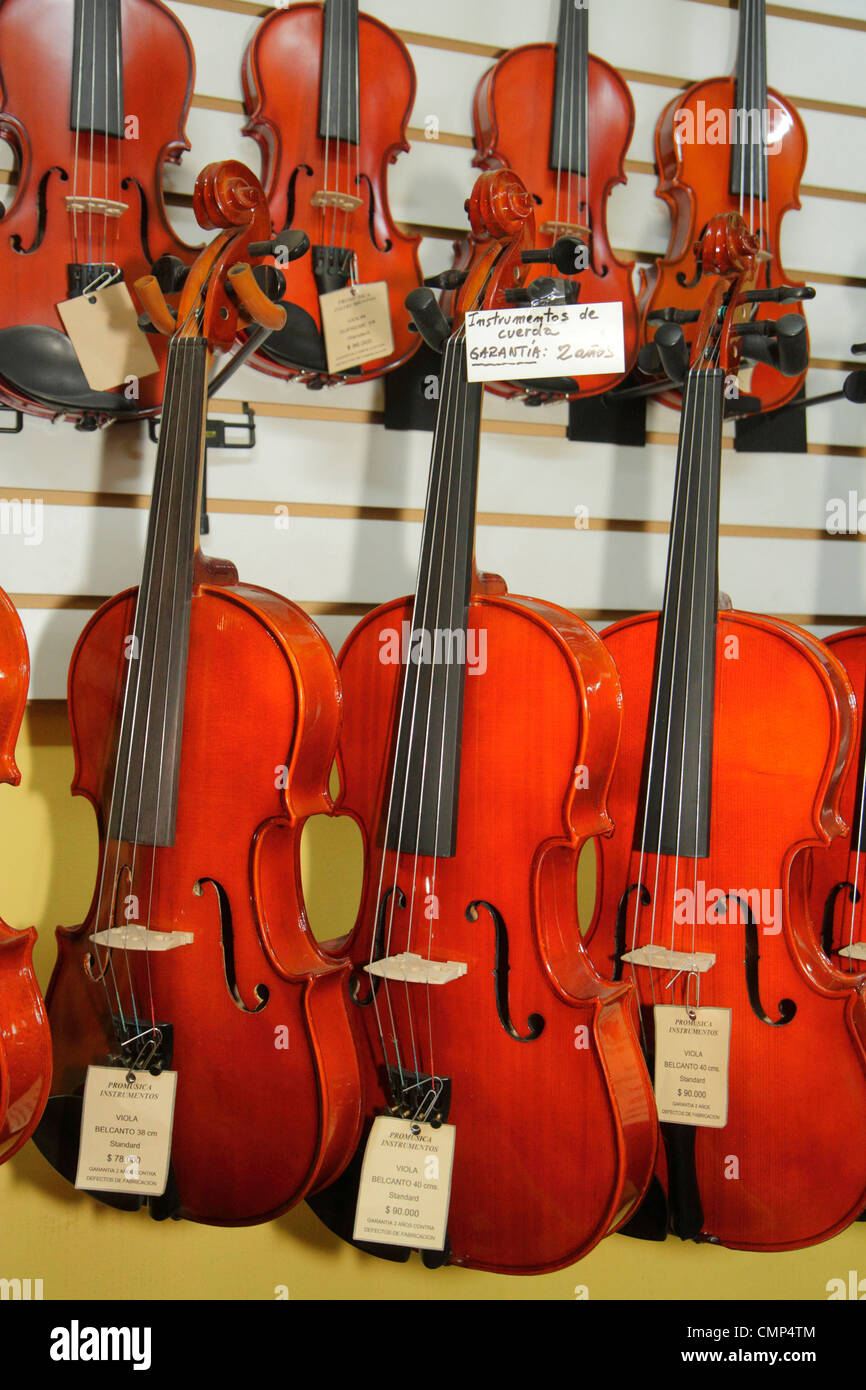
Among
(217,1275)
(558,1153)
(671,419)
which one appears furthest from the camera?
(671,419)

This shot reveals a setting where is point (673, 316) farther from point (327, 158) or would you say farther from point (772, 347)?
point (327, 158)

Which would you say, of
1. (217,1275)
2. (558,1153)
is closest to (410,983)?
(558,1153)

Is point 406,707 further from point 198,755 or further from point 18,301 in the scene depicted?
point 18,301

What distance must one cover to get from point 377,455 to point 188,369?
63 centimetres

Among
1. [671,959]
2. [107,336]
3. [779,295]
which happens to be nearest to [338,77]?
[107,336]

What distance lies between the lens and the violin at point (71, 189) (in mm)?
1910

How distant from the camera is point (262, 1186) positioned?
175 centimetres

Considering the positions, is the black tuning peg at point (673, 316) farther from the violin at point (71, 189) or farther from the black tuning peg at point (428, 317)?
the violin at point (71, 189)

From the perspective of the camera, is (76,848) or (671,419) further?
(671,419)

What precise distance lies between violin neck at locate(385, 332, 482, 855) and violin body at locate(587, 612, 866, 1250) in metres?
0.37

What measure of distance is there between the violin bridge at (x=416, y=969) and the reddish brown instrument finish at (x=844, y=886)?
761mm

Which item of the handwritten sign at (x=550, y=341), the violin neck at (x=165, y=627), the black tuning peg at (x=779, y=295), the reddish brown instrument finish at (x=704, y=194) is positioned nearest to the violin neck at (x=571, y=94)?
the reddish brown instrument finish at (x=704, y=194)
